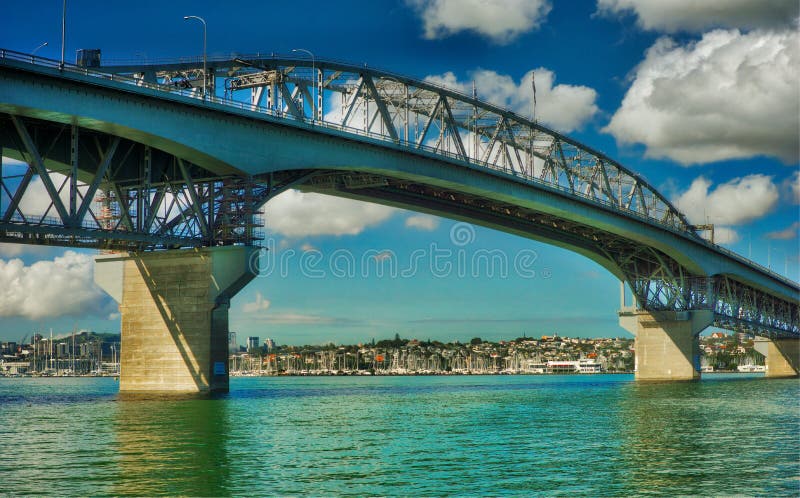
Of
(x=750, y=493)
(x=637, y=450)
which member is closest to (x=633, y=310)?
(x=637, y=450)

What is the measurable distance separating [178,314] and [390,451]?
28917 millimetres

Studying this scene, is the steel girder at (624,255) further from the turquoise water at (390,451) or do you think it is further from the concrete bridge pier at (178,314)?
the turquoise water at (390,451)

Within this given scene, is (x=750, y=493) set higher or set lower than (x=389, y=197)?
lower

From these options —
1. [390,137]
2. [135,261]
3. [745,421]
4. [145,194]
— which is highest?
[390,137]

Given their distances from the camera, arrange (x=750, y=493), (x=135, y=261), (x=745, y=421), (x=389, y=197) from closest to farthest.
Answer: (x=750, y=493) < (x=745, y=421) < (x=135, y=261) < (x=389, y=197)

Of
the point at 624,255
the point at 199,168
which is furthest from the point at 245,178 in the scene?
the point at 624,255

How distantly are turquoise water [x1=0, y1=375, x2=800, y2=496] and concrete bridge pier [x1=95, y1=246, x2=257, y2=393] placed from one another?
426cm

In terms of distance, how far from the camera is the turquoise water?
25.3 m

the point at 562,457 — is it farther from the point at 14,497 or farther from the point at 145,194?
the point at 145,194

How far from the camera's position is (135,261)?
198 feet

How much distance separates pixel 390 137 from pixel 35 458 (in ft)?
135

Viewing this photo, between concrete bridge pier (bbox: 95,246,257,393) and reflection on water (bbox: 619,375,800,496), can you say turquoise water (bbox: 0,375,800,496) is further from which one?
concrete bridge pier (bbox: 95,246,257,393)

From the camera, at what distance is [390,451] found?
32.8m

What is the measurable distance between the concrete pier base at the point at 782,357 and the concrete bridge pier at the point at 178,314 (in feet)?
350
